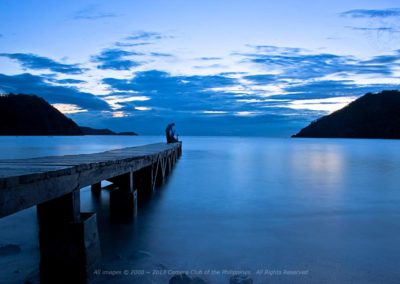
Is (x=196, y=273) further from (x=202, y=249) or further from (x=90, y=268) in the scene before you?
(x=90, y=268)

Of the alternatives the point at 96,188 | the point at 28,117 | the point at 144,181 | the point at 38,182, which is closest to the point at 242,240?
the point at 38,182

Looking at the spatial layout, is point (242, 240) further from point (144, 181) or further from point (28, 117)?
point (28, 117)

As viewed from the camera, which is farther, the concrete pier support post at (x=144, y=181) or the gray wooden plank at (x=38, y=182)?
the concrete pier support post at (x=144, y=181)

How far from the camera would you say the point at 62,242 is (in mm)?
4637

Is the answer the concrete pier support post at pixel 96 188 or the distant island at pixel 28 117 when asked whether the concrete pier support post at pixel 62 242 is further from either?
the distant island at pixel 28 117

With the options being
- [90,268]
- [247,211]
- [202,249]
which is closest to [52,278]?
[90,268]

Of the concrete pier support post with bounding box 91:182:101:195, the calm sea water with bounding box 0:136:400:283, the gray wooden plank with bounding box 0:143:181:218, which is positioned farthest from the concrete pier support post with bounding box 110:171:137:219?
the concrete pier support post with bounding box 91:182:101:195

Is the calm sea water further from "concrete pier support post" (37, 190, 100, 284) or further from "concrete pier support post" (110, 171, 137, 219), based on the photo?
"concrete pier support post" (37, 190, 100, 284)

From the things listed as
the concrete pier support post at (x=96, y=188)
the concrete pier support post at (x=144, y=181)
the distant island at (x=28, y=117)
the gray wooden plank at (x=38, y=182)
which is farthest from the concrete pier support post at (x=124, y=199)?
the distant island at (x=28, y=117)

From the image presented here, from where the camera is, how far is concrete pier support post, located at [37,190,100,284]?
182 inches

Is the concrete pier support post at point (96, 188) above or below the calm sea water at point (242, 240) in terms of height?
above

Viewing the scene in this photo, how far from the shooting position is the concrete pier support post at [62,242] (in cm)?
462

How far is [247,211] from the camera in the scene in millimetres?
10945

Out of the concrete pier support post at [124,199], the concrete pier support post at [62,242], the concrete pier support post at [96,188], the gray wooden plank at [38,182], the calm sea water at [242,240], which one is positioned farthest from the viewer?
the concrete pier support post at [96,188]
